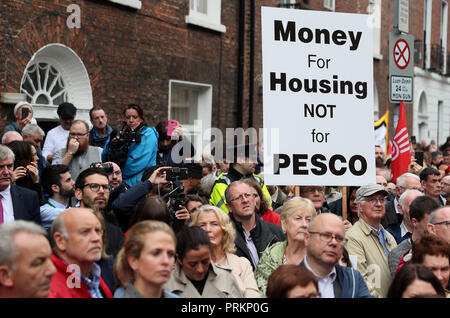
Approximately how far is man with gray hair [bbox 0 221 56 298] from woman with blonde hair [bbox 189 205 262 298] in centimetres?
181

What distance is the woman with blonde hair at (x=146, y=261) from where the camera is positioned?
12.5 ft

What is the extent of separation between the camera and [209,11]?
48.0 ft

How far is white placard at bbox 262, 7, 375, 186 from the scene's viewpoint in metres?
6.45

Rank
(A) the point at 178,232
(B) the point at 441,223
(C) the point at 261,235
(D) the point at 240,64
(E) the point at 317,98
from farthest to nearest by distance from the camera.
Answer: (D) the point at 240,64 < (E) the point at 317,98 < (C) the point at 261,235 < (B) the point at 441,223 < (A) the point at 178,232

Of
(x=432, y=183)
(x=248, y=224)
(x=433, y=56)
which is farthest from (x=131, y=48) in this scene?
(x=433, y=56)

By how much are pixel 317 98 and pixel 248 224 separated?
1400 millimetres

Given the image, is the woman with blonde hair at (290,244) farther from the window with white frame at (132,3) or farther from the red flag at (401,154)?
the window with white frame at (132,3)

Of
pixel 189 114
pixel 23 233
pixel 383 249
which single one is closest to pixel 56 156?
pixel 383 249

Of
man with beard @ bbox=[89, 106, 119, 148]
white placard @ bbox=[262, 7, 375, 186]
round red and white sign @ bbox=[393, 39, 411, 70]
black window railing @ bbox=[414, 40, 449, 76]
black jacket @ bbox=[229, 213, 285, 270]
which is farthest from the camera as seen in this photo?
black window railing @ bbox=[414, 40, 449, 76]

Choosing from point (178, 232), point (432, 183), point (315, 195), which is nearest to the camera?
point (178, 232)

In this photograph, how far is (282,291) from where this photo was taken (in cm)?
386

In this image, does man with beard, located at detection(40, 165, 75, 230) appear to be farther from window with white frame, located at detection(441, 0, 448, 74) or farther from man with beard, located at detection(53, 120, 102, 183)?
window with white frame, located at detection(441, 0, 448, 74)

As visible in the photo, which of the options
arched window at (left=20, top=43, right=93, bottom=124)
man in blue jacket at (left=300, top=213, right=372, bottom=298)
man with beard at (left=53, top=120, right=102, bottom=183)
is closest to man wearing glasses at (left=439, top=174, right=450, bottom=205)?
man with beard at (left=53, top=120, right=102, bottom=183)

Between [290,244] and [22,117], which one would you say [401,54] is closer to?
[290,244]
